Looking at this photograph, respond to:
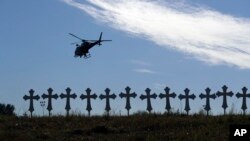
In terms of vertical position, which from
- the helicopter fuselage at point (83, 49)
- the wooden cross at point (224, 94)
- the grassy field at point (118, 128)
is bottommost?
the grassy field at point (118, 128)

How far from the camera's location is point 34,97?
37500 millimetres

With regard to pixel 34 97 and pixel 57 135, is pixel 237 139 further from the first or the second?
pixel 34 97

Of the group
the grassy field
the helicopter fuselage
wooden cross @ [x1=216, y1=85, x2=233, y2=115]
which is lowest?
the grassy field

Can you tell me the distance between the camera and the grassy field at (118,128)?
74.6 feet

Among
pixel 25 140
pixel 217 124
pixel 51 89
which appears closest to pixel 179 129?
pixel 217 124

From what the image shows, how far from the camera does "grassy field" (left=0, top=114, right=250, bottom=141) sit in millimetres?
22750

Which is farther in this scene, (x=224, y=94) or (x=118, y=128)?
(x=224, y=94)

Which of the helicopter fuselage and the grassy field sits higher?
the helicopter fuselage

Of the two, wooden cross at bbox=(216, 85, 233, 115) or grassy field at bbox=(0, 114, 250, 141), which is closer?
grassy field at bbox=(0, 114, 250, 141)

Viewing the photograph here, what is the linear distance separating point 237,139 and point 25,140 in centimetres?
1027

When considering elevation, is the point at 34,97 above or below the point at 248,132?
above

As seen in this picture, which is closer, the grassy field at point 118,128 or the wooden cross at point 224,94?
the grassy field at point 118,128

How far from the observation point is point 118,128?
2573 cm

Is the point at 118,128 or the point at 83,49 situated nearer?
the point at 118,128
